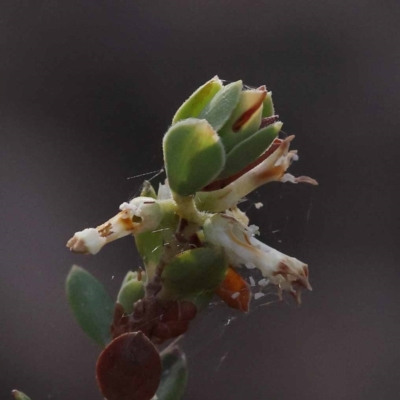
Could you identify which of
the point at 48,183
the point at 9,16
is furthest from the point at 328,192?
the point at 9,16

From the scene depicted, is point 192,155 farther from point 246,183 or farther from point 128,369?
point 128,369

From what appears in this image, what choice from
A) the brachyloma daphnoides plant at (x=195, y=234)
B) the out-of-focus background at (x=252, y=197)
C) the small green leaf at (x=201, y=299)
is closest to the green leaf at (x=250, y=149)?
the brachyloma daphnoides plant at (x=195, y=234)

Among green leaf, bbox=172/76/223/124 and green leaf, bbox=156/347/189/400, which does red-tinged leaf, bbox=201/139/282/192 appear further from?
green leaf, bbox=156/347/189/400

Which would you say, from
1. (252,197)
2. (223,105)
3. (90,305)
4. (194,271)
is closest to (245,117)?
(223,105)

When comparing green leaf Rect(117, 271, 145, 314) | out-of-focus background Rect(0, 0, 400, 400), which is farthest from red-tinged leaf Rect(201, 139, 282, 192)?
out-of-focus background Rect(0, 0, 400, 400)

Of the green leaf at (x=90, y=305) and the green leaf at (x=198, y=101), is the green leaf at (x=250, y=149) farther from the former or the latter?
the green leaf at (x=90, y=305)
